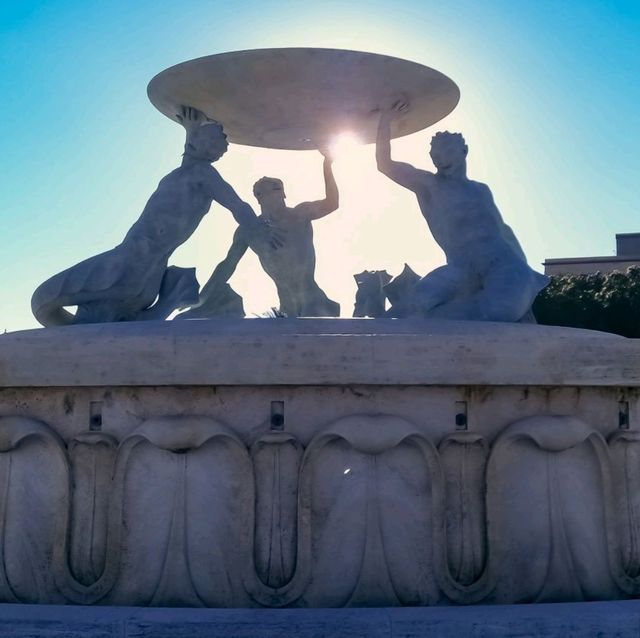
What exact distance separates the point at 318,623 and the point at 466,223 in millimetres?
3462

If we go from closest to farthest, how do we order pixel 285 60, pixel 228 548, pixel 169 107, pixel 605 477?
pixel 228 548
pixel 605 477
pixel 285 60
pixel 169 107

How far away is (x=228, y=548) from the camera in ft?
14.1

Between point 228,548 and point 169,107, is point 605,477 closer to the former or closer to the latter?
point 228,548

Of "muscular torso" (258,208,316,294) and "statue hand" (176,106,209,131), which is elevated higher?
"statue hand" (176,106,209,131)

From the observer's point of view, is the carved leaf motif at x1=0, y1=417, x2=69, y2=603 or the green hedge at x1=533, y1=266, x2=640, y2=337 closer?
the carved leaf motif at x1=0, y1=417, x2=69, y2=603

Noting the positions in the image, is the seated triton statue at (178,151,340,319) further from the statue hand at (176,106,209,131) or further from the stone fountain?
the stone fountain

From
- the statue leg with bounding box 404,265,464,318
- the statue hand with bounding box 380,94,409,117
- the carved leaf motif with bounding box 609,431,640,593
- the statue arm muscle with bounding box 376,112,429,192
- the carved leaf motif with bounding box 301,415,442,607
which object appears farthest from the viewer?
the statue hand with bounding box 380,94,409,117

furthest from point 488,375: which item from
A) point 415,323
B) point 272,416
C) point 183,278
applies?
point 183,278

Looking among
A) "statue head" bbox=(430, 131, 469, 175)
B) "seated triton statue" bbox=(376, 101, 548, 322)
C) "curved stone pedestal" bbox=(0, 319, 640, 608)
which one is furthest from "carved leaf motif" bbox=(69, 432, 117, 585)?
"statue head" bbox=(430, 131, 469, 175)

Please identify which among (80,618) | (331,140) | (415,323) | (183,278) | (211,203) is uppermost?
(331,140)

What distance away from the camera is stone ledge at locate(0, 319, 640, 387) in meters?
4.31

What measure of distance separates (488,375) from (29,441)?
88.6 inches

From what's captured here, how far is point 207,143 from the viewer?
22.1ft

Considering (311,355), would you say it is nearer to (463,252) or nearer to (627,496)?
(627,496)
